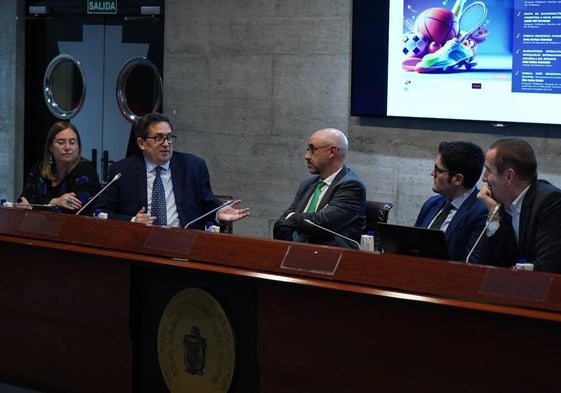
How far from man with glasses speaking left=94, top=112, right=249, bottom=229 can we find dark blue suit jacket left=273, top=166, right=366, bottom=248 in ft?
1.65

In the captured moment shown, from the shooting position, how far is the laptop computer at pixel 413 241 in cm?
385

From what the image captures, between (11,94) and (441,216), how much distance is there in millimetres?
4601

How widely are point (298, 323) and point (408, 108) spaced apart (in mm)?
2777

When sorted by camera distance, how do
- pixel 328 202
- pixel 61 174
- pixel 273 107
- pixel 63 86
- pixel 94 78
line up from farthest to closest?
pixel 63 86
pixel 94 78
pixel 273 107
pixel 61 174
pixel 328 202

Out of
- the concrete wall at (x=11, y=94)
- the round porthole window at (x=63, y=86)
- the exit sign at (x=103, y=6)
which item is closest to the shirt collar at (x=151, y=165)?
the exit sign at (x=103, y=6)

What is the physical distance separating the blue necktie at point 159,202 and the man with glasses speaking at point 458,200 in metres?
1.37

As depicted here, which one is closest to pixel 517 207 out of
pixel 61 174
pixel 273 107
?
pixel 61 174

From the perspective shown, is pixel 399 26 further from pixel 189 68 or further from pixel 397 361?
pixel 397 361

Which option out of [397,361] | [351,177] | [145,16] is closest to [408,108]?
[351,177]

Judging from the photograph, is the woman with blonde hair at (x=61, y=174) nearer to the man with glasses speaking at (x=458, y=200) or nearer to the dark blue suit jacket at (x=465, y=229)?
the man with glasses speaking at (x=458, y=200)

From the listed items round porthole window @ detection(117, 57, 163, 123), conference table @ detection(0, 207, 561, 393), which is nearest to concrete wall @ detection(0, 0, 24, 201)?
round porthole window @ detection(117, 57, 163, 123)

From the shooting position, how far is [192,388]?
4.23 meters

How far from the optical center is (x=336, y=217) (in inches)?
201

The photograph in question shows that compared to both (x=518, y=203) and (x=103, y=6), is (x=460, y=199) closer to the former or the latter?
(x=518, y=203)
